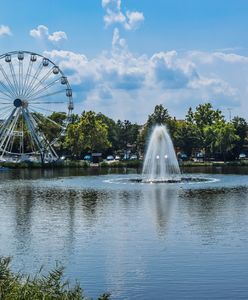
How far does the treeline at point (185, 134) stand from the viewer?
422ft

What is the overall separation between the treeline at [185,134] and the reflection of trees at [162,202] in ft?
198

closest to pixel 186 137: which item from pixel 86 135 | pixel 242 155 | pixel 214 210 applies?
pixel 242 155

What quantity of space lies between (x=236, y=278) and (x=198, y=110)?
122821 millimetres

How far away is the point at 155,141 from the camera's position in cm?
9319

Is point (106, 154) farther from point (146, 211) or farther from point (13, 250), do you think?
point (13, 250)

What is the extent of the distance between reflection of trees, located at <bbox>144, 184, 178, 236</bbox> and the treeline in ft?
198

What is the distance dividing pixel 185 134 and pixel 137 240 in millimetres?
103124

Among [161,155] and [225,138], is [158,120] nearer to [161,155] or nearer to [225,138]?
[225,138]

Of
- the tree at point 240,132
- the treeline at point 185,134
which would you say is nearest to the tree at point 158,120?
the treeline at point 185,134

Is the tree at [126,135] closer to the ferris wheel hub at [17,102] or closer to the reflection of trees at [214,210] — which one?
the ferris wheel hub at [17,102]

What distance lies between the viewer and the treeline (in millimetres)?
128750

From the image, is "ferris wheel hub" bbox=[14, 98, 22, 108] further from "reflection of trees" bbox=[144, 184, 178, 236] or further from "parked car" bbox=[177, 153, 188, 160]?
"reflection of trees" bbox=[144, 184, 178, 236]

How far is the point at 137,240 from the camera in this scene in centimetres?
3331

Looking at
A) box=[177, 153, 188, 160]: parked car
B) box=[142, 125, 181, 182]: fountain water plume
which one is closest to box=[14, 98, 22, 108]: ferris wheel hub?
box=[142, 125, 181, 182]: fountain water plume
